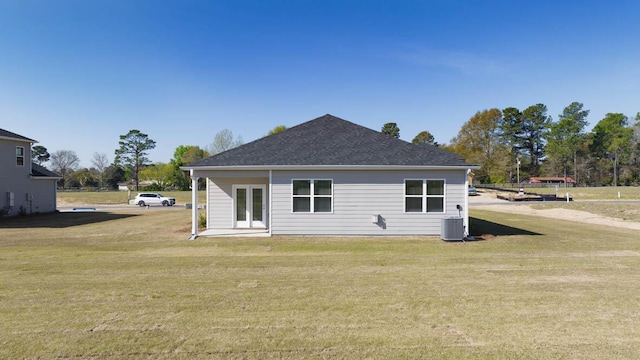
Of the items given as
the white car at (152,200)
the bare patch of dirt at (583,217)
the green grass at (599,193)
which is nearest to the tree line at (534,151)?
the green grass at (599,193)

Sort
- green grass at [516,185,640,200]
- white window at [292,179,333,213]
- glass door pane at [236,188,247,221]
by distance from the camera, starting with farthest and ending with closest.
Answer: green grass at [516,185,640,200]
glass door pane at [236,188,247,221]
white window at [292,179,333,213]

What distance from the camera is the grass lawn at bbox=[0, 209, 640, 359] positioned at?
4.21 metres

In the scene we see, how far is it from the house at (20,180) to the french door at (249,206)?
17522 millimetres

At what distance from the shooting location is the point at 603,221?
67.0ft

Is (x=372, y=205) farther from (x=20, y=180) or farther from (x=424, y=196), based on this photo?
(x=20, y=180)

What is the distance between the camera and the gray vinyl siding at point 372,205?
1340 centimetres

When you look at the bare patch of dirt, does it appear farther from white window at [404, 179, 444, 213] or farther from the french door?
the french door

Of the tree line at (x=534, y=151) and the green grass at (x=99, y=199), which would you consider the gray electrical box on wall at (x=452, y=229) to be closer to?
the green grass at (x=99, y=199)

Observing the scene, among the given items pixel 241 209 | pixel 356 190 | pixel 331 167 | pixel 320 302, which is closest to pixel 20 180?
pixel 241 209

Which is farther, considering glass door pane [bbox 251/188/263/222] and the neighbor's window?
the neighbor's window

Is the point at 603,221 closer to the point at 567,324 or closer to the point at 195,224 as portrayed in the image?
the point at 567,324

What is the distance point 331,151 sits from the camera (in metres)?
14.3

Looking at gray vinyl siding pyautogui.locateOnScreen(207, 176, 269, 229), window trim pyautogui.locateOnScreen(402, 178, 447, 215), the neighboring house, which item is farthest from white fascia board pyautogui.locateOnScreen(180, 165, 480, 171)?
the neighboring house

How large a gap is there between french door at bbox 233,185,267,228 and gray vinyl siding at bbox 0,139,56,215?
697 inches
